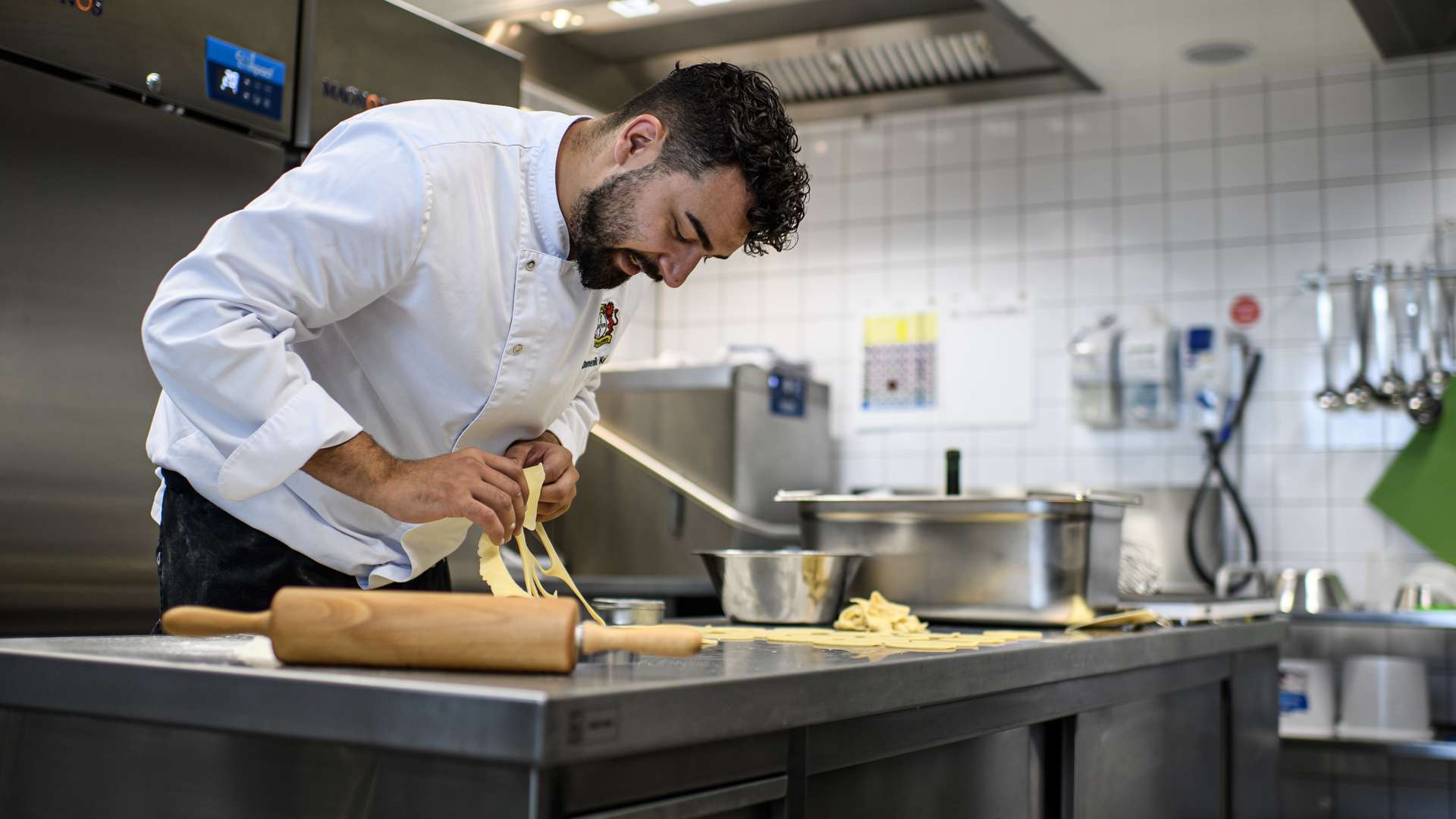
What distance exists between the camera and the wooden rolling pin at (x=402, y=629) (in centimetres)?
90

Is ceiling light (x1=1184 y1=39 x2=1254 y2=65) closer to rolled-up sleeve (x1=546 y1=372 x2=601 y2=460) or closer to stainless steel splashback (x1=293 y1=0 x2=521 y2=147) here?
stainless steel splashback (x1=293 y1=0 x2=521 y2=147)

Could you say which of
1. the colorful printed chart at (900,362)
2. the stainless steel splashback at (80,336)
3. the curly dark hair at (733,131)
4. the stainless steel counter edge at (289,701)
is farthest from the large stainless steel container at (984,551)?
the colorful printed chart at (900,362)

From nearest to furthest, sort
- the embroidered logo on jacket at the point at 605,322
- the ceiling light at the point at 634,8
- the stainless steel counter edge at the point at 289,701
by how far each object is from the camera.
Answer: the stainless steel counter edge at the point at 289,701 < the embroidered logo on jacket at the point at 605,322 < the ceiling light at the point at 634,8

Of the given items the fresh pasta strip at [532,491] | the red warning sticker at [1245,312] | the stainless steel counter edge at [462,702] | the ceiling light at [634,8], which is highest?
the ceiling light at [634,8]

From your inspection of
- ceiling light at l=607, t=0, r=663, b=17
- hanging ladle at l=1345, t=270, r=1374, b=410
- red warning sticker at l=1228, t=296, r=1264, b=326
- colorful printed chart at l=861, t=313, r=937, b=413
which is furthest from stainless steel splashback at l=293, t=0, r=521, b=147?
hanging ladle at l=1345, t=270, r=1374, b=410

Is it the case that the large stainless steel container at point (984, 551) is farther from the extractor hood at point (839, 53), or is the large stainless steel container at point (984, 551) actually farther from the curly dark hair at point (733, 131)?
the extractor hood at point (839, 53)

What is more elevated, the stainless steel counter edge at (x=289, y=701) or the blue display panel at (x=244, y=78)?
the blue display panel at (x=244, y=78)

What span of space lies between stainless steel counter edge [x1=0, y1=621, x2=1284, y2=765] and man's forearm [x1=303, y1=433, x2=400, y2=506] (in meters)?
0.30

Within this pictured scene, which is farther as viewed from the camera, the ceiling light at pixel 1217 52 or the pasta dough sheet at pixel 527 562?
the ceiling light at pixel 1217 52

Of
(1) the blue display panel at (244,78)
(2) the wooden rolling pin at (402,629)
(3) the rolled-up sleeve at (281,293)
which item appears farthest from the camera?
(1) the blue display panel at (244,78)

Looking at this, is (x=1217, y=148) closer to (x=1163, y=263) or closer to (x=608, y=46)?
(x=1163, y=263)

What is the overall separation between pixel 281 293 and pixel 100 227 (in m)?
0.91

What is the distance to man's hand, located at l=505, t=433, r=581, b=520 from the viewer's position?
1492mm

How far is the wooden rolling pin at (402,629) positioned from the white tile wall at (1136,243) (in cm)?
339
